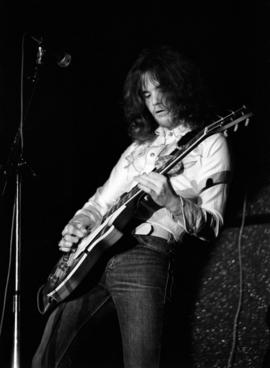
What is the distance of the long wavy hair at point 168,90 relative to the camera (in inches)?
80.7

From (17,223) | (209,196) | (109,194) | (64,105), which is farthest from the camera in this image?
(64,105)

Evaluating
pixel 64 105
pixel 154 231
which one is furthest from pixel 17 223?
pixel 64 105

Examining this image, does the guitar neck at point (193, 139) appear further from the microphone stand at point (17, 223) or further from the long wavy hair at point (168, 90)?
the microphone stand at point (17, 223)

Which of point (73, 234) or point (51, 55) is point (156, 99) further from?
point (73, 234)

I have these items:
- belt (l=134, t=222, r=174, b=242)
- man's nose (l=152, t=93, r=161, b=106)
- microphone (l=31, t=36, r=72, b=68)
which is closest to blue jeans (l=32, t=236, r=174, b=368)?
belt (l=134, t=222, r=174, b=242)

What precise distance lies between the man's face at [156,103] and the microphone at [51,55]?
33 cm

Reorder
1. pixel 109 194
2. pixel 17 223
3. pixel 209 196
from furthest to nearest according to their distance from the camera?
pixel 109 194
pixel 17 223
pixel 209 196

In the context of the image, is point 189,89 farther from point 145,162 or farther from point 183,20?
point 183,20

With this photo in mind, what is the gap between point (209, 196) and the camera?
176 cm

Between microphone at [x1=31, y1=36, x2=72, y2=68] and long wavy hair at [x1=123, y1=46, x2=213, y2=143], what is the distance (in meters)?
0.33

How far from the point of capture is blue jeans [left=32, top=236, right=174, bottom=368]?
66.0 inches

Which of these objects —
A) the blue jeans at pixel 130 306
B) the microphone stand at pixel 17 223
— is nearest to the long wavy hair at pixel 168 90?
the microphone stand at pixel 17 223

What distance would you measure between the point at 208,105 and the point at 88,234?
701mm

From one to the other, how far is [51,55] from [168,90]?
47 cm
